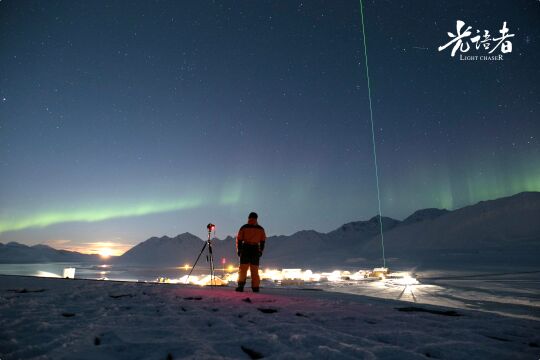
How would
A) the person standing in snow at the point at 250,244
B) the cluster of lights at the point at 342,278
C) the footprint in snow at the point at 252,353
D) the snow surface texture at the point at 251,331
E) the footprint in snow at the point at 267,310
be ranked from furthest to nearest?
the cluster of lights at the point at 342,278, the person standing in snow at the point at 250,244, the footprint in snow at the point at 267,310, the snow surface texture at the point at 251,331, the footprint in snow at the point at 252,353

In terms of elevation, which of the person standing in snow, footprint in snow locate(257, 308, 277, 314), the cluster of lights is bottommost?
the cluster of lights

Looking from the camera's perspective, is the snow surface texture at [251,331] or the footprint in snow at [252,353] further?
the snow surface texture at [251,331]

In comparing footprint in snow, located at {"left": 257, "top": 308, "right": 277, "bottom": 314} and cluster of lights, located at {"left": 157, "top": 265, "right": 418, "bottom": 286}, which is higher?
footprint in snow, located at {"left": 257, "top": 308, "right": 277, "bottom": 314}

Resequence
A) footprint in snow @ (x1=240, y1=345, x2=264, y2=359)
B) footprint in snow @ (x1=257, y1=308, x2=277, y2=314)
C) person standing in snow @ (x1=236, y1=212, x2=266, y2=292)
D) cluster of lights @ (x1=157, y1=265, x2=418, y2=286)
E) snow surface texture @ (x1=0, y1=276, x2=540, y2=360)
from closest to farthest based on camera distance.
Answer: footprint in snow @ (x1=240, y1=345, x2=264, y2=359) → snow surface texture @ (x1=0, y1=276, x2=540, y2=360) → footprint in snow @ (x1=257, y1=308, x2=277, y2=314) → person standing in snow @ (x1=236, y1=212, x2=266, y2=292) → cluster of lights @ (x1=157, y1=265, x2=418, y2=286)

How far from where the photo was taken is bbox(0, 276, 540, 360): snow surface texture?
3.49 meters

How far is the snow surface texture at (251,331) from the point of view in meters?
3.49

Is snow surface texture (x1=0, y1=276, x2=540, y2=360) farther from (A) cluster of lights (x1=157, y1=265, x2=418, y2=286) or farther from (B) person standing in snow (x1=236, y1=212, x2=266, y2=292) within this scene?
(A) cluster of lights (x1=157, y1=265, x2=418, y2=286)

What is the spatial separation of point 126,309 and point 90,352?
2707 mm

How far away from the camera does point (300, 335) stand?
403 cm

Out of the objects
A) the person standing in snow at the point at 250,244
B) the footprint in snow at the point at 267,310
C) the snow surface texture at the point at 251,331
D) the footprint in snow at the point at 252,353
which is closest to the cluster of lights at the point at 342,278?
the person standing in snow at the point at 250,244

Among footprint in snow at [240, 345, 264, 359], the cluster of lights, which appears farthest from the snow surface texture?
the cluster of lights

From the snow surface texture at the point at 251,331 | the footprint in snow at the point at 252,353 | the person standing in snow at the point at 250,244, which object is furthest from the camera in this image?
the person standing in snow at the point at 250,244

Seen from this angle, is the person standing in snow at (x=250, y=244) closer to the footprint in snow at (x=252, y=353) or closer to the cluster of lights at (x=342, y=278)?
the footprint in snow at (x=252, y=353)

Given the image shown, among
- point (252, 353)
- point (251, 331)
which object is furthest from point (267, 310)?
point (252, 353)
